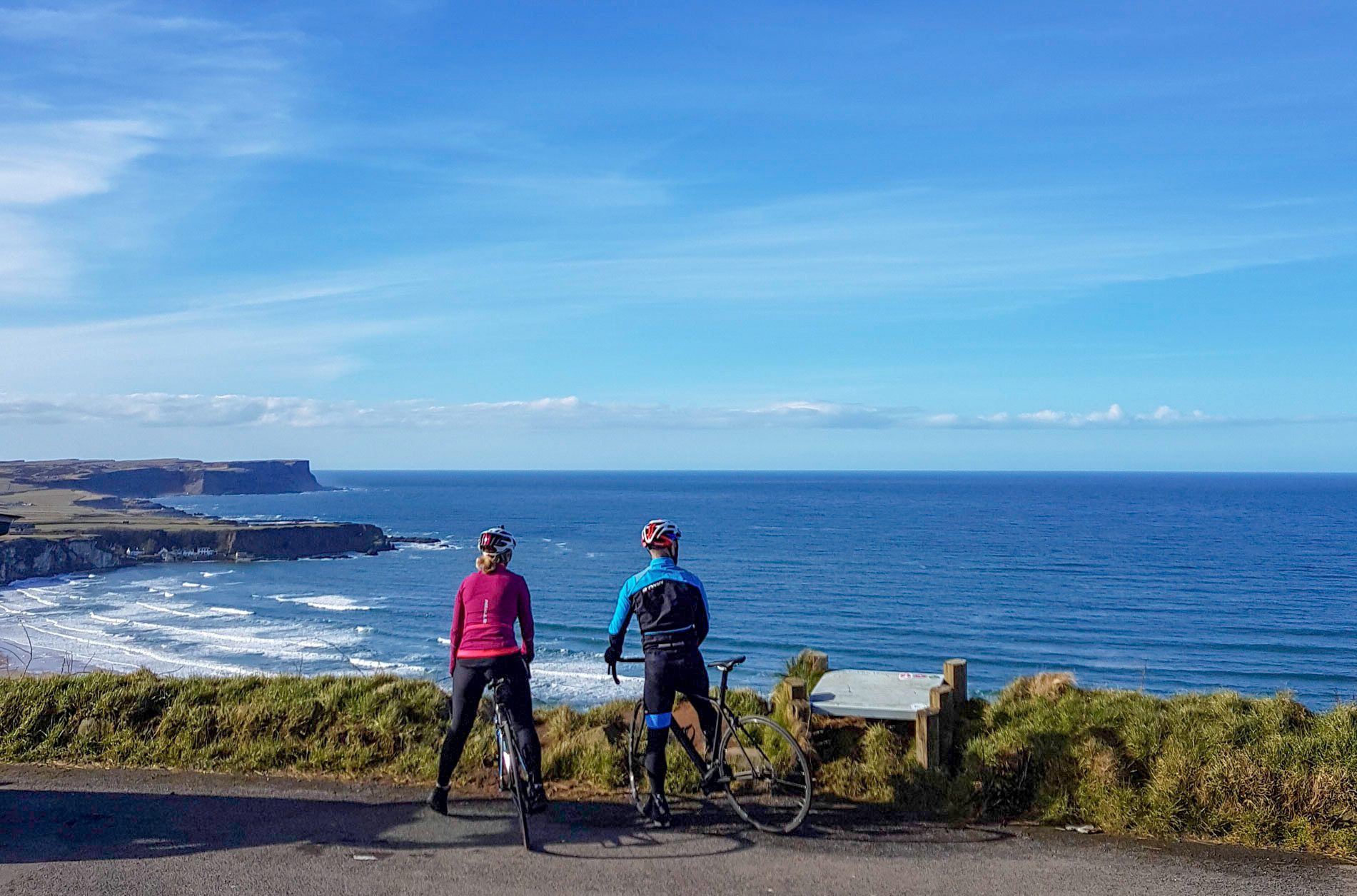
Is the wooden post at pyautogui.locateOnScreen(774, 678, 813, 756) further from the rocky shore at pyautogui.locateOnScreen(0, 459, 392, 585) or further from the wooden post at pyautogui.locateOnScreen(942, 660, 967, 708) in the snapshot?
the rocky shore at pyautogui.locateOnScreen(0, 459, 392, 585)

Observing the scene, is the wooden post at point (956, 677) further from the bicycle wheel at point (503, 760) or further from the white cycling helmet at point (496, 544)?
the white cycling helmet at point (496, 544)

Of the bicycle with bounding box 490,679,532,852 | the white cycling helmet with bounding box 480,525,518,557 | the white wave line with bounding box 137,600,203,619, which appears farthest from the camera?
the white wave line with bounding box 137,600,203,619

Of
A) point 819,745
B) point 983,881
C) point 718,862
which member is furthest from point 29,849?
point 983,881

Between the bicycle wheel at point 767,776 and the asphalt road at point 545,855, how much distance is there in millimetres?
185

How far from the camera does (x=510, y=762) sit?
23.2 feet

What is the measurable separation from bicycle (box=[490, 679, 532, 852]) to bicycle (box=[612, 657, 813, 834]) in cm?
82

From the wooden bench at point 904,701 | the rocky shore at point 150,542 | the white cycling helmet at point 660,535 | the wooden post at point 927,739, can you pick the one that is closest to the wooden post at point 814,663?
the wooden bench at point 904,701

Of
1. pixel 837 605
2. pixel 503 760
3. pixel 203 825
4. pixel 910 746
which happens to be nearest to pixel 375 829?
pixel 503 760

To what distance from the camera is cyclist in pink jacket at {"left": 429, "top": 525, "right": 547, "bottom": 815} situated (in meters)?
7.40

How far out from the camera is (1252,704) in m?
8.14

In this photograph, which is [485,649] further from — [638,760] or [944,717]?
[944,717]

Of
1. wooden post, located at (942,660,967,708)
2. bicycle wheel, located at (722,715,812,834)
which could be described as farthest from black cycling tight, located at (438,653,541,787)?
wooden post, located at (942,660,967,708)

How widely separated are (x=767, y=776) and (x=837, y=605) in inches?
2030

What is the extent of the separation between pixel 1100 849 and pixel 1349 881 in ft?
4.51
